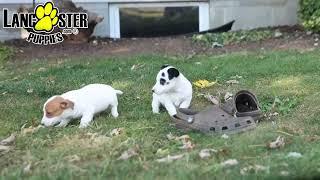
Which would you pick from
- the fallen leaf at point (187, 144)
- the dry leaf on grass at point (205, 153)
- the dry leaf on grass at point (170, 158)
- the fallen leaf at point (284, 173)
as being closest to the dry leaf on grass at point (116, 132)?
the fallen leaf at point (187, 144)

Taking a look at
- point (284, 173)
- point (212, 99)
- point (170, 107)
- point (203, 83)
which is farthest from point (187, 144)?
point (203, 83)

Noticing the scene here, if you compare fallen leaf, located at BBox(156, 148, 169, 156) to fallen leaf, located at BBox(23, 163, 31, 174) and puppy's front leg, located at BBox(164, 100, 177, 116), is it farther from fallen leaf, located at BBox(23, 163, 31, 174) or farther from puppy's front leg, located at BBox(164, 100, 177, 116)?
puppy's front leg, located at BBox(164, 100, 177, 116)

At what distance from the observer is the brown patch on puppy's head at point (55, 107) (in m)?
5.02

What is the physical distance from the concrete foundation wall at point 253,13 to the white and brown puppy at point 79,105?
523cm

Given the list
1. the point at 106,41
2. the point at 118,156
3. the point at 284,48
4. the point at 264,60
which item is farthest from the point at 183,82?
the point at 106,41

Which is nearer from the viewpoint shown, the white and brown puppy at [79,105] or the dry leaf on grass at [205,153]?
the dry leaf on grass at [205,153]

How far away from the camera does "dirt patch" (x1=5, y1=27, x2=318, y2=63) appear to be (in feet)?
28.5

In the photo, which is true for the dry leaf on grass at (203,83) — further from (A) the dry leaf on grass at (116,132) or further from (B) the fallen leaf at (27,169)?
(B) the fallen leaf at (27,169)

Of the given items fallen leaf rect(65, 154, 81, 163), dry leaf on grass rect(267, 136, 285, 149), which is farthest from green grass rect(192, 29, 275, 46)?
fallen leaf rect(65, 154, 81, 163)

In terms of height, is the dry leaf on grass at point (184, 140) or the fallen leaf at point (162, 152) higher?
the dry leaf on grass at point (184, 140)

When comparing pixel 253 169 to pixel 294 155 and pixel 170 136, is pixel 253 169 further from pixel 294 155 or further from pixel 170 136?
pixel 170 136

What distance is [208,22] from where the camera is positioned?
34.3ft

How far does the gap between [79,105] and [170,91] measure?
2.71 feet

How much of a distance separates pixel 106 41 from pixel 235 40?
206cm
